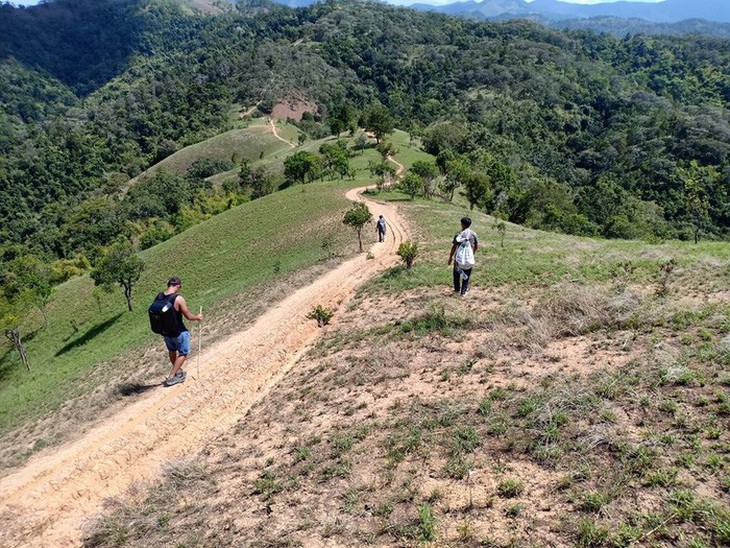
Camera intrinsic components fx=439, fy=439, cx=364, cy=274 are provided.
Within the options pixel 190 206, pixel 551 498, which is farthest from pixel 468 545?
pixel 190 206

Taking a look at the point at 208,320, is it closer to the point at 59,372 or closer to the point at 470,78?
the point at 59,372

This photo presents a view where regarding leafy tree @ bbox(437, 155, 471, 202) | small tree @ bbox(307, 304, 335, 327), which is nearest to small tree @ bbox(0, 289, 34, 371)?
small tree @ bbox(307, 304, 335, 327)

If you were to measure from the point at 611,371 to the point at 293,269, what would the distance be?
22.1 metres

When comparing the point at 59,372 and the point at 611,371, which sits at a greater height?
the point at 611,371

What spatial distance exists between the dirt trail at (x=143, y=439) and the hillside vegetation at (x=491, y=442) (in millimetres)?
1008

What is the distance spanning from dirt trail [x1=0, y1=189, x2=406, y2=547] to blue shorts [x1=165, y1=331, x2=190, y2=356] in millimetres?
1187

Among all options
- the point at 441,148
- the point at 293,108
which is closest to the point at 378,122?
the point at 441,148

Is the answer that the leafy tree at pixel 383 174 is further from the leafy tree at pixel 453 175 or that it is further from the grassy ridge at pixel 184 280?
the leafy tree at pixel 453 175

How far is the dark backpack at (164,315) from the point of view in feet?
40.5

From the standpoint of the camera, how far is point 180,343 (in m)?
13.3

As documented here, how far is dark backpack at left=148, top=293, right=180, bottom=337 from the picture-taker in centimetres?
1234

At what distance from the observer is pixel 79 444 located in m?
11.5

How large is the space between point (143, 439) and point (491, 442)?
8.84 m

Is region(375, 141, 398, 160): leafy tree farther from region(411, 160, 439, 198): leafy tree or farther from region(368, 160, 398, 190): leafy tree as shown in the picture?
region(411, 160, 439, 198): leafy tree
